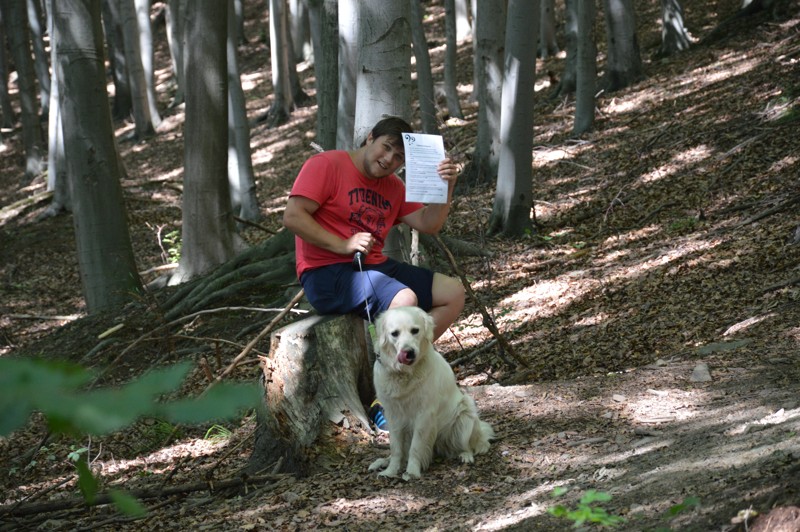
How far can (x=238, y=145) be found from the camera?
15.8m

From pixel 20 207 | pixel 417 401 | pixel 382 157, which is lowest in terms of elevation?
pixel 20 207

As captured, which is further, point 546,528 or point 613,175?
point 613,175

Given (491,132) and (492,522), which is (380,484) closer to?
(492,522)

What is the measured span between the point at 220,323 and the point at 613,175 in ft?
22.7

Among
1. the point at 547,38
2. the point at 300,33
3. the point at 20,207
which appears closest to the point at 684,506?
the point at 20,207

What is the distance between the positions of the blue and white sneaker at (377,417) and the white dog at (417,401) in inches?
22.5

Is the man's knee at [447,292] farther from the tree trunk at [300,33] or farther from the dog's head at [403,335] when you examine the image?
the tree trunk at [300,33]

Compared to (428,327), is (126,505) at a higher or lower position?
higher

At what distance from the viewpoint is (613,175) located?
12.8 m

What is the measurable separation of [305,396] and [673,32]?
16.9 metres

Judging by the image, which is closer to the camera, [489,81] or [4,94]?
[489,81]

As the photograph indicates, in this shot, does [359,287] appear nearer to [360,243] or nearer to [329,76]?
[360,243]

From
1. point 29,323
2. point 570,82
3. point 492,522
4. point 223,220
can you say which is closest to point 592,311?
point 492,522

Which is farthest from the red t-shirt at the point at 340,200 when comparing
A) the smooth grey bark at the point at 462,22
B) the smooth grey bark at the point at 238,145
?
the smooth grey bark at the point at 462,22
